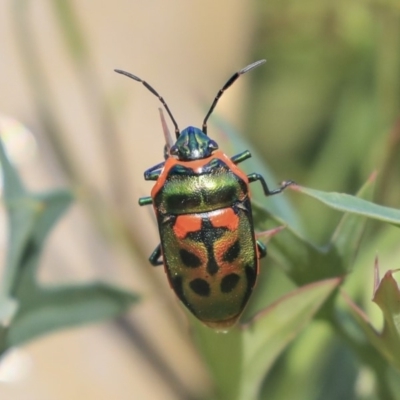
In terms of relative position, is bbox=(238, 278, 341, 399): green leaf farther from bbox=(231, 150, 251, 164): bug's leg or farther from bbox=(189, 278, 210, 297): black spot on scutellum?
bbox=(231, 150, 251, 164): bug's leg

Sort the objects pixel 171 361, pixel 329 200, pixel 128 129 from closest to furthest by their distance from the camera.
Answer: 1. pixel 329 200
2. pixel 171 361
3. pixel 128 129

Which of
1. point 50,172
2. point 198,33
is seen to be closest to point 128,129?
point 50,172

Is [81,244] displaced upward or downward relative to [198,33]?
downward

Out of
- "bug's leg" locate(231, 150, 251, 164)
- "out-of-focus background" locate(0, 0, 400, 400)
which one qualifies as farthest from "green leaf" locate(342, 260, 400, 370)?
"out-of-focus background" locate(0, 0, 400, 400)

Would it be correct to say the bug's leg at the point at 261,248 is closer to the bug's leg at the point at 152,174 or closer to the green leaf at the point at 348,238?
the green leaf at the point at 348,238

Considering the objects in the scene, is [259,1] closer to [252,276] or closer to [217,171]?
[217,171]

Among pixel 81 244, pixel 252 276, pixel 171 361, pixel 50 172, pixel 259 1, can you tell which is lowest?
pixel 171 361

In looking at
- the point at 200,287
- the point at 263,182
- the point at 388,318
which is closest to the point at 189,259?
the point at 200,287

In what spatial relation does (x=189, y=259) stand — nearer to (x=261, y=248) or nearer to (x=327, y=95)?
(x=261, y=248)
